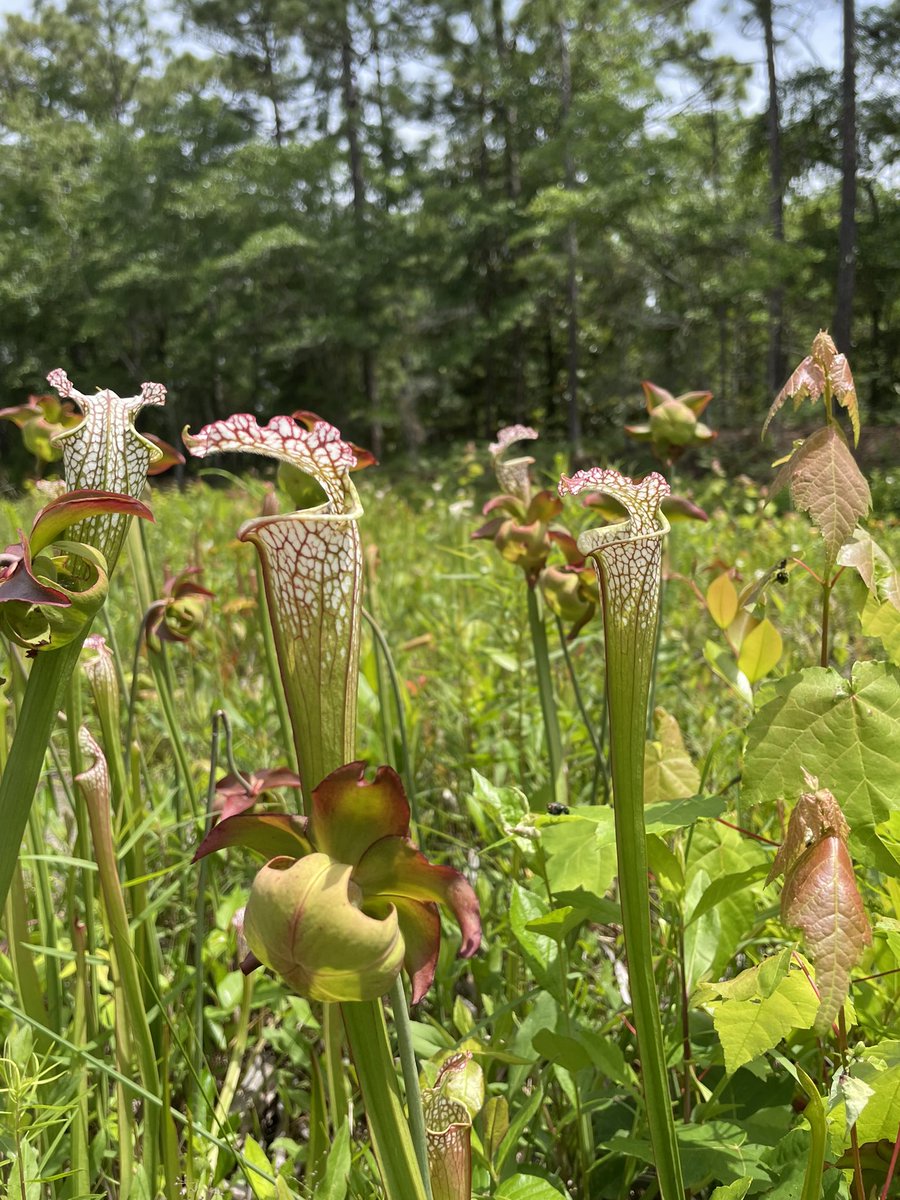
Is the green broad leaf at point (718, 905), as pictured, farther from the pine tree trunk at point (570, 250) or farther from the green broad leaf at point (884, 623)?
the pine tree trunk at point (570, 250)

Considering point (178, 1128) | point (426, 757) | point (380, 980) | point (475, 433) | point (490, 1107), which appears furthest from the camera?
point (475, 433)

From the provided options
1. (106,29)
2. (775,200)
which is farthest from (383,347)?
(106,29)

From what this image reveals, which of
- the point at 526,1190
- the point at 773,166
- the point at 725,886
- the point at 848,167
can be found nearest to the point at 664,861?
the point at 725,886

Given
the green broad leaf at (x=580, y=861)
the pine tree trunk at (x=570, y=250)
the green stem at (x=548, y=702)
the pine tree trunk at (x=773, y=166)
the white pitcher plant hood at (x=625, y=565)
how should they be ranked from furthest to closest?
1. the pine tree trunk at (x=570, y=250)
2. the pine tree trunk at (x=773, y=166)
3. the green stem at (x=548, y=702)
4. the green broad leaf at (x=580, y=861)
5. the white pitcher plant hood at (x=625, y=565)

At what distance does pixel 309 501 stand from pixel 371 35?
1834cm

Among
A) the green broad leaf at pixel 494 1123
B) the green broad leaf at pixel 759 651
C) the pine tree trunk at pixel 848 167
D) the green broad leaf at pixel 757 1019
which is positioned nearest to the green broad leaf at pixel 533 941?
the green broad leaf at pixel 494 1123

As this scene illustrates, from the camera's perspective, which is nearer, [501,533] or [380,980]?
[380,980]

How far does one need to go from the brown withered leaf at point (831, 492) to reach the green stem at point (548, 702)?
0.46m

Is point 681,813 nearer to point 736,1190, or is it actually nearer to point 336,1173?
point 736,1190

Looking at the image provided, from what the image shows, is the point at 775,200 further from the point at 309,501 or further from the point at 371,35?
the point at 309,501

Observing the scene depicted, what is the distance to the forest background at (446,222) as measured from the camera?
1165cm

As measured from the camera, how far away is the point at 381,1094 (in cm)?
41

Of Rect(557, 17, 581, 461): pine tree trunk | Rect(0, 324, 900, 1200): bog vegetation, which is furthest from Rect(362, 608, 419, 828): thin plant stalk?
Rect(557, 17, 581, 461): pine tree trunk

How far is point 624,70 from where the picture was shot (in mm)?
12133
